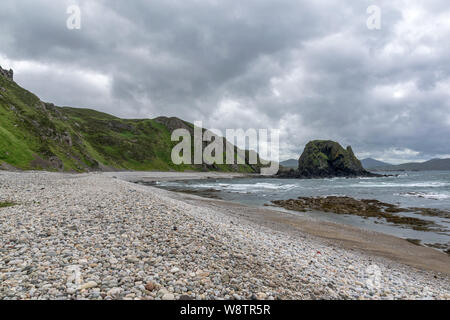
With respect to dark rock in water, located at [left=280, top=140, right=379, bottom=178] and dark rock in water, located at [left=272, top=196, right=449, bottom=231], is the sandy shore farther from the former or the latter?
dark rock in water, located at [left=280, top=140, right=379, bottom=178]

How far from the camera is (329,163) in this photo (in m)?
184

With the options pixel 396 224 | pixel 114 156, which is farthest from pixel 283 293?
pixel 114 156

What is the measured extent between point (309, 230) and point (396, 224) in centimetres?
1325

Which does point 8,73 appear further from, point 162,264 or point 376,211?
point 376,211

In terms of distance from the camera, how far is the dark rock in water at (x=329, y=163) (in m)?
177

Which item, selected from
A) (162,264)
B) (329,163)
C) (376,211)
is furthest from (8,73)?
(329,163)

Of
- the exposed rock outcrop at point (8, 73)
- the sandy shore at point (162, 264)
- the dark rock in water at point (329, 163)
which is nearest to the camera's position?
the sandy shore at point (162, 264)

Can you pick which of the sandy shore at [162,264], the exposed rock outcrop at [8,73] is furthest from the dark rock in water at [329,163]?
the exposed rock outcrop at [8,73]

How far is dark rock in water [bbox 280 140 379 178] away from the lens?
177 m

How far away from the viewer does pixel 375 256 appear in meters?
15.2

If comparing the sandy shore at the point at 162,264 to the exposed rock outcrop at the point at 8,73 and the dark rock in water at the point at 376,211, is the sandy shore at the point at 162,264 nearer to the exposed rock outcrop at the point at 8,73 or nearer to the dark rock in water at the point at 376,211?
the dark rock in water at the point at 376,211

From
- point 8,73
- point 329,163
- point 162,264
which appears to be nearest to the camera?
point 162,264

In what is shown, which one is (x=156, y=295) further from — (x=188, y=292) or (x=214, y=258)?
(x=214, y=258)

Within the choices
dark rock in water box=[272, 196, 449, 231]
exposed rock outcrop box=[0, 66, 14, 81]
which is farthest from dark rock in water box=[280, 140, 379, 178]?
exposed rock outcrop box=[0, 66, 14, 81]
